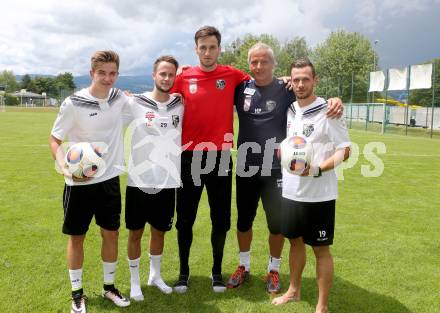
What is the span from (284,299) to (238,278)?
595 millimetres

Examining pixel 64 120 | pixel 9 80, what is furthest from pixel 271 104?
pixel 9 80

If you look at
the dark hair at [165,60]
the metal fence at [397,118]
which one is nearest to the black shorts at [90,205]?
the dark hair at [165,60]

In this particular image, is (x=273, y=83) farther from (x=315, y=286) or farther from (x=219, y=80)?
(x=315, y=286)

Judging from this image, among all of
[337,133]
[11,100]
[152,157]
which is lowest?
[152,157]

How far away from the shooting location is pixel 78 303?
3.72 m

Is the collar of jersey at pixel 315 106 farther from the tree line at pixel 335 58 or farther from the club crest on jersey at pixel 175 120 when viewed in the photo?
the tree line at pixel 335 58

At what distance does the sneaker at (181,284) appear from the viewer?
4.21 m

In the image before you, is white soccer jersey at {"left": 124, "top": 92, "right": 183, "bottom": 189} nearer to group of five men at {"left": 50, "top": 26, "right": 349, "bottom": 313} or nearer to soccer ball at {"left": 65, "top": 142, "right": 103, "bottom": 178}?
group of five men at {"left": 50, "top": 26, "right": 349, "bottom": 313}

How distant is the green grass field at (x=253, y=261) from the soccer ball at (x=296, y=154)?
54.0 inches

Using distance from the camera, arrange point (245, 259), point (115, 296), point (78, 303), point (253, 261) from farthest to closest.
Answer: point (253, 261)
point (245, 259)
point (115, 296)
point (78, 303)

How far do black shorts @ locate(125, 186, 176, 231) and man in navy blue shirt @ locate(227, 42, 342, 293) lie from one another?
0.80 meters

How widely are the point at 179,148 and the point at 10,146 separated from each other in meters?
13.0

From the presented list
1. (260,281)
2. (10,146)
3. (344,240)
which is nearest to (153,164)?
(260,281)

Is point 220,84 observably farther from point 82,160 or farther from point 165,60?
point 82,160
